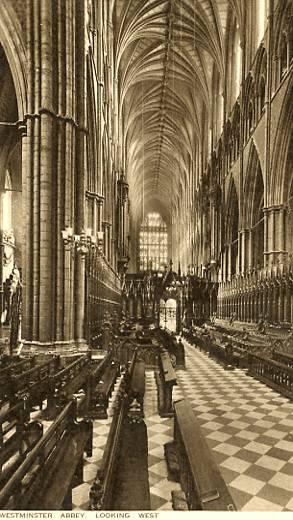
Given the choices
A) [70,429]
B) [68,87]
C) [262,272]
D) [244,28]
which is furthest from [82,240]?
[244,28]

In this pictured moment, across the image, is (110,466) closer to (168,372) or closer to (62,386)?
(62,386)

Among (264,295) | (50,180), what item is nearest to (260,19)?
(264,295)

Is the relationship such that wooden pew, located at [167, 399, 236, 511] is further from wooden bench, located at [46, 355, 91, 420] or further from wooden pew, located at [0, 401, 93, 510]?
wooden bench, located at [46, 355, 91, 420]

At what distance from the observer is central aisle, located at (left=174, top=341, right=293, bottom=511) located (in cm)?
379

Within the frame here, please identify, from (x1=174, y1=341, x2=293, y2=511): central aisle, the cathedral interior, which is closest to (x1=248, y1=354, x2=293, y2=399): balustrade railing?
the cathedral interior

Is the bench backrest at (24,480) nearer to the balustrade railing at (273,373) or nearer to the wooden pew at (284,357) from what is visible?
the balustrade railing at (273,373)

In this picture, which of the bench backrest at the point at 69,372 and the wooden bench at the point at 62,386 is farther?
the bench backrest at the point at 69,372

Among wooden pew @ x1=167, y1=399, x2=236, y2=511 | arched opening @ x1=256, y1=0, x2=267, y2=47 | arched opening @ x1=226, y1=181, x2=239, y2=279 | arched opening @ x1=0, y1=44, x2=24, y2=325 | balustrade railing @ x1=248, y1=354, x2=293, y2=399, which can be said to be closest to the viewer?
wooden pew @ x1=167, y1=399, x2=236, y2=511

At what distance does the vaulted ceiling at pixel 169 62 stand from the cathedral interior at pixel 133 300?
0.18 m

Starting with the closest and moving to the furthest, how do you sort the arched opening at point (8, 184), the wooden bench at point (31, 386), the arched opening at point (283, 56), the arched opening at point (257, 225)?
1. the wooden bench at point (31, 386)
2. the arched opening at point (8, 184)
3. the arched opening at point (283, 56)
4. the arched opening at point (257, 225)

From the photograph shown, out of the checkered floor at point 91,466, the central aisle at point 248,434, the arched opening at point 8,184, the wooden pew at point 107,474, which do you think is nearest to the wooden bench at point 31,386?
the checkered floor at point 91,466

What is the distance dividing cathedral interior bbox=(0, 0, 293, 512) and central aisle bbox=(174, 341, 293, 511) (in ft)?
0.10

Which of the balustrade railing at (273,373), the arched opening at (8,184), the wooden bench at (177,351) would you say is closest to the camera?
the balustrade railing at (273,373)

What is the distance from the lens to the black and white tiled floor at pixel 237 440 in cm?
373
